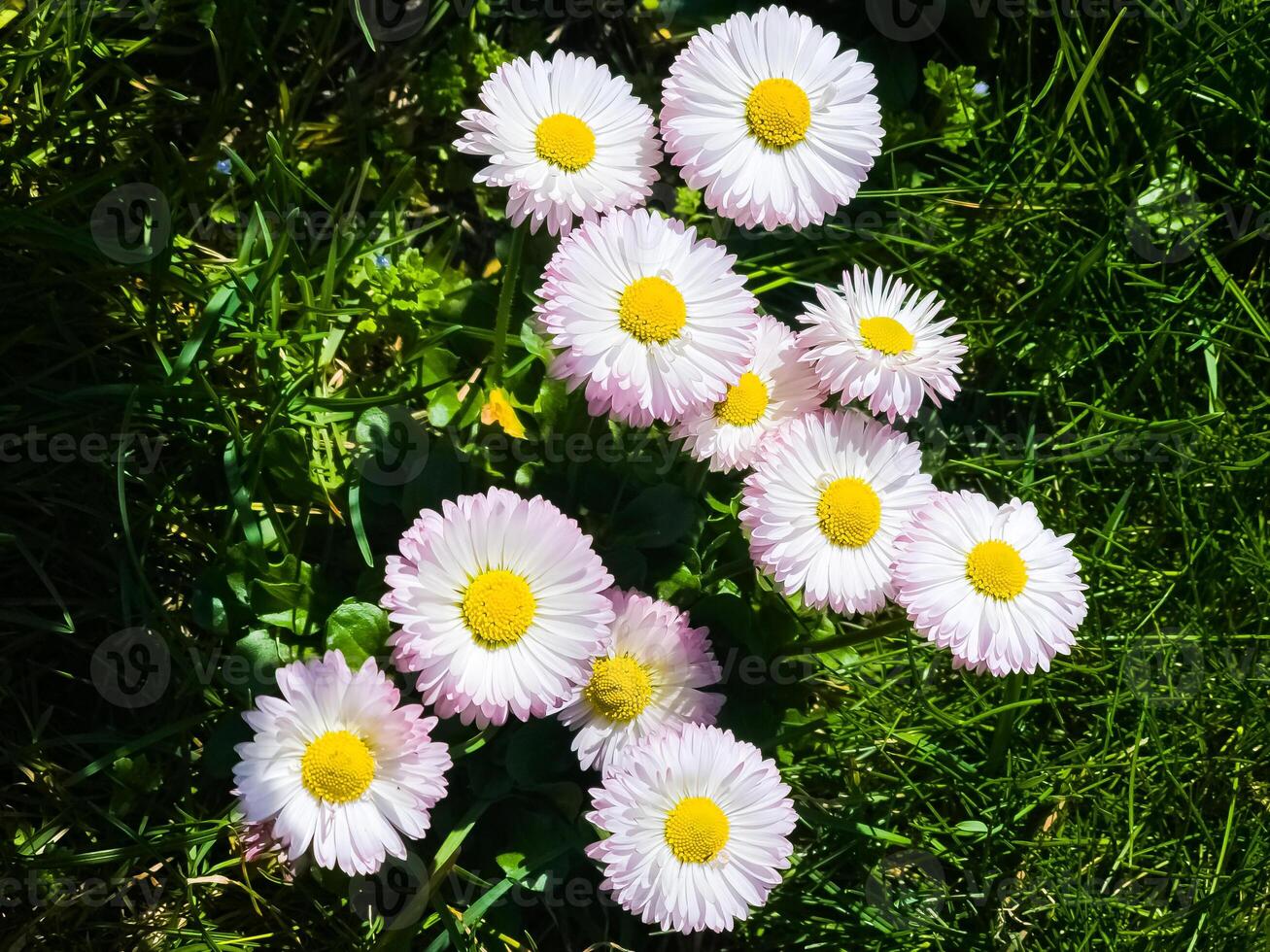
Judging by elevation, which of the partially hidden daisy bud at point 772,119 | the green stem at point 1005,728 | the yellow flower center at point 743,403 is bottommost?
the green stem at point 1005,728

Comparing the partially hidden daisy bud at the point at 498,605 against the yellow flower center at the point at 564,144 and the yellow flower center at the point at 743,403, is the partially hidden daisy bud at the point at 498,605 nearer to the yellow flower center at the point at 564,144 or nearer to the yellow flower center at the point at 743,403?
the yellow flower center at the point at 743,403

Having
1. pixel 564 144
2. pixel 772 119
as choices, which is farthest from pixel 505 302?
pixel 772 119

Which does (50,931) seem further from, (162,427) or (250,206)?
(250,206)

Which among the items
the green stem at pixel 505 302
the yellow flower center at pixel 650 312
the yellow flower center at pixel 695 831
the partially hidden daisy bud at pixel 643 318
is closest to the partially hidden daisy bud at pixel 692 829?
the yellow flower center at pixel 695 831

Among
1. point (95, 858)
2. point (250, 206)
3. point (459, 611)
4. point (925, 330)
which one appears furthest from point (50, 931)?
point (925, 330)

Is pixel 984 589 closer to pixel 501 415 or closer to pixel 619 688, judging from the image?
pixel 619 688
